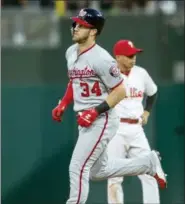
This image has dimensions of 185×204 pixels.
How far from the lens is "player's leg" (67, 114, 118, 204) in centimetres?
827

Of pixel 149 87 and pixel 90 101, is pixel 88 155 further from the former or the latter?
pixel 149 87

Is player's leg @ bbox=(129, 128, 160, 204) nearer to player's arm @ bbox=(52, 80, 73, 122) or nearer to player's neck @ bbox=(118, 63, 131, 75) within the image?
player's neck @ bbox=(118, 63, 131, 75)

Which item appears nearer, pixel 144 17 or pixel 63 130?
pixel 63 130

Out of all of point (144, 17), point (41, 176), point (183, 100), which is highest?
point (144, 17)

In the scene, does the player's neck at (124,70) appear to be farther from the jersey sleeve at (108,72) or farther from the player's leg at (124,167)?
the jersey sleeve at (108,72)

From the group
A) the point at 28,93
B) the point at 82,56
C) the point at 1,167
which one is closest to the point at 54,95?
the point at 28,93

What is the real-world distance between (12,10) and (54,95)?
11.8ft

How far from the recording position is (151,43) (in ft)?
44.4

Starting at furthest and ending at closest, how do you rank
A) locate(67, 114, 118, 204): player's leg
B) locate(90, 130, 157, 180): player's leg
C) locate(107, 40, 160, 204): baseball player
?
1. locate(107, 40, 160, 204): baseball player
2. locate(90, 130, 157, 180): player's leg
3. locate(67, 114, 118, 204): player's leg

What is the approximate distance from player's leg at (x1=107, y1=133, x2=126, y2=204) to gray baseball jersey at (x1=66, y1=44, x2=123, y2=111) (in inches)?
59.0

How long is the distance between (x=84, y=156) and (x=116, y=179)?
1.77 m

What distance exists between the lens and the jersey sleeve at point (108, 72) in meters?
8.17

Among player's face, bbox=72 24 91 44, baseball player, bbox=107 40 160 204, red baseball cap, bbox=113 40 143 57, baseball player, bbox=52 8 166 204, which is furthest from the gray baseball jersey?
baseball player, bbox=107 40 160 204

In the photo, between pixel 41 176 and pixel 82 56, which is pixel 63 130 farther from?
pixel 82 56
